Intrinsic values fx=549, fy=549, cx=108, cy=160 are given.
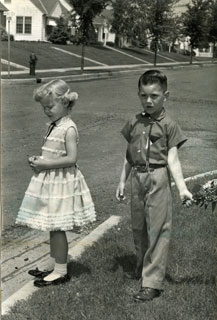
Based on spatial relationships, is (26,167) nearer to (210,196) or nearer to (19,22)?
(210,196)

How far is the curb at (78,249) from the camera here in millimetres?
2929

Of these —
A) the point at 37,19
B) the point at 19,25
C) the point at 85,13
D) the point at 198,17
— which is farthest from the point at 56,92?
the point at 37,19

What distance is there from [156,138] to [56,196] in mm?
652

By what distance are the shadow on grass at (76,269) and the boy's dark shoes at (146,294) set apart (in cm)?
45

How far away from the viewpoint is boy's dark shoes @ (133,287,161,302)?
2.96 m

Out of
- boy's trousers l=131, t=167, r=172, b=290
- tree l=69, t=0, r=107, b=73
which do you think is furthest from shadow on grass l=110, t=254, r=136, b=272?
tree l=69, t=0, r=107, b=73

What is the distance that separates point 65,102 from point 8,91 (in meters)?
12.5

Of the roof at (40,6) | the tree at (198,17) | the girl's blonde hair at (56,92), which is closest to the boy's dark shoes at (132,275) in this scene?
the girl's blonde hair at (56,92)

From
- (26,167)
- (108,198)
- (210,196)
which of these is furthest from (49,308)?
(26,167)

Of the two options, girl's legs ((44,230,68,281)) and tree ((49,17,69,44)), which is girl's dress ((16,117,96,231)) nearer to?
girl's legs ((44,230,68,281))

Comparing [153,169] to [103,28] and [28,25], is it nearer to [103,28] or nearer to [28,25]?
[28,25]

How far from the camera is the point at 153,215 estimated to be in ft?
9.82

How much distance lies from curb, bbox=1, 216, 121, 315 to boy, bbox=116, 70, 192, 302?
616mm

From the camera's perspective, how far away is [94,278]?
10.6ft
